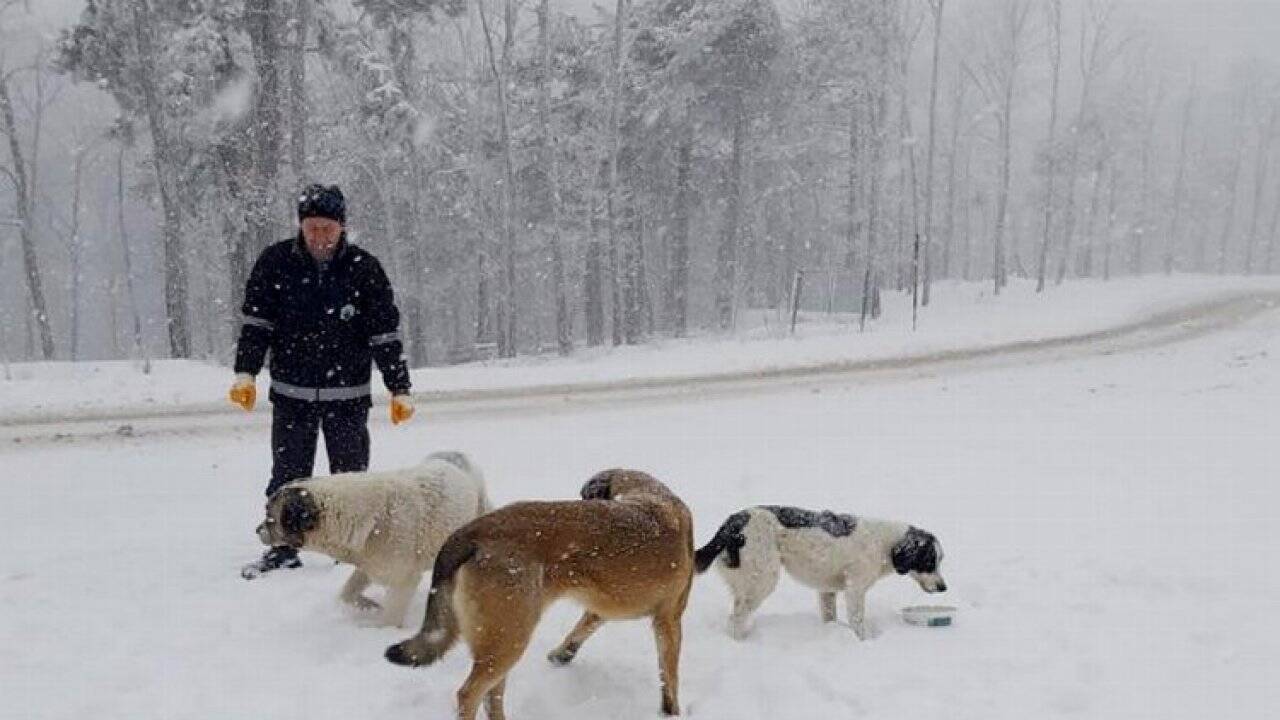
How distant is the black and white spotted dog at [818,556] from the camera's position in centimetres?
522

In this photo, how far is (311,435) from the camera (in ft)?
19.2

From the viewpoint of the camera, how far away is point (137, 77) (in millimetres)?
21375

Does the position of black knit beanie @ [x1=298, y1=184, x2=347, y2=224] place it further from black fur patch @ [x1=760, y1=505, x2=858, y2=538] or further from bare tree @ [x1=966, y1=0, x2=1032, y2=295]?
bare tree @ [x1=966, y1=0, x2=1032, y2=295]

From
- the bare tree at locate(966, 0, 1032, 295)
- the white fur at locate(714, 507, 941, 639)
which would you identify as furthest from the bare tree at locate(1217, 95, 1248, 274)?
the white fur at locate(714, 507, 941, 639)

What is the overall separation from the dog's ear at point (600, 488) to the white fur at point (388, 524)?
935mm

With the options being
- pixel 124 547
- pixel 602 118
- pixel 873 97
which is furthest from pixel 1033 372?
pixel 602 118

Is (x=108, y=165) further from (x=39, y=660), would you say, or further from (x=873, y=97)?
(x=39, y=660)

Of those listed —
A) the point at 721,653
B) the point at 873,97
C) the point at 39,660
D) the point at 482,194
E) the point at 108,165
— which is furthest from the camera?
the point at 108,165

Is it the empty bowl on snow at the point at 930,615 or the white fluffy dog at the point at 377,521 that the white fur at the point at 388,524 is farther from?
the empty bowl on snow at the point at 930,615

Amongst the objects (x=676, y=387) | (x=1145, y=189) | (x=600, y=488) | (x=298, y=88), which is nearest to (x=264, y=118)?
(x=298, y=88)

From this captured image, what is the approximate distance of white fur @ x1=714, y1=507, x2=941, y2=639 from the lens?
5207mm

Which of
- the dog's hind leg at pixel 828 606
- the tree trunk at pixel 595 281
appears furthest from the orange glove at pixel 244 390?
the tree trunk at pixel 595 281

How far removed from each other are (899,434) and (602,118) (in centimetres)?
2404

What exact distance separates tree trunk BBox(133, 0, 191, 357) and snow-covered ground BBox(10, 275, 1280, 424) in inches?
227
